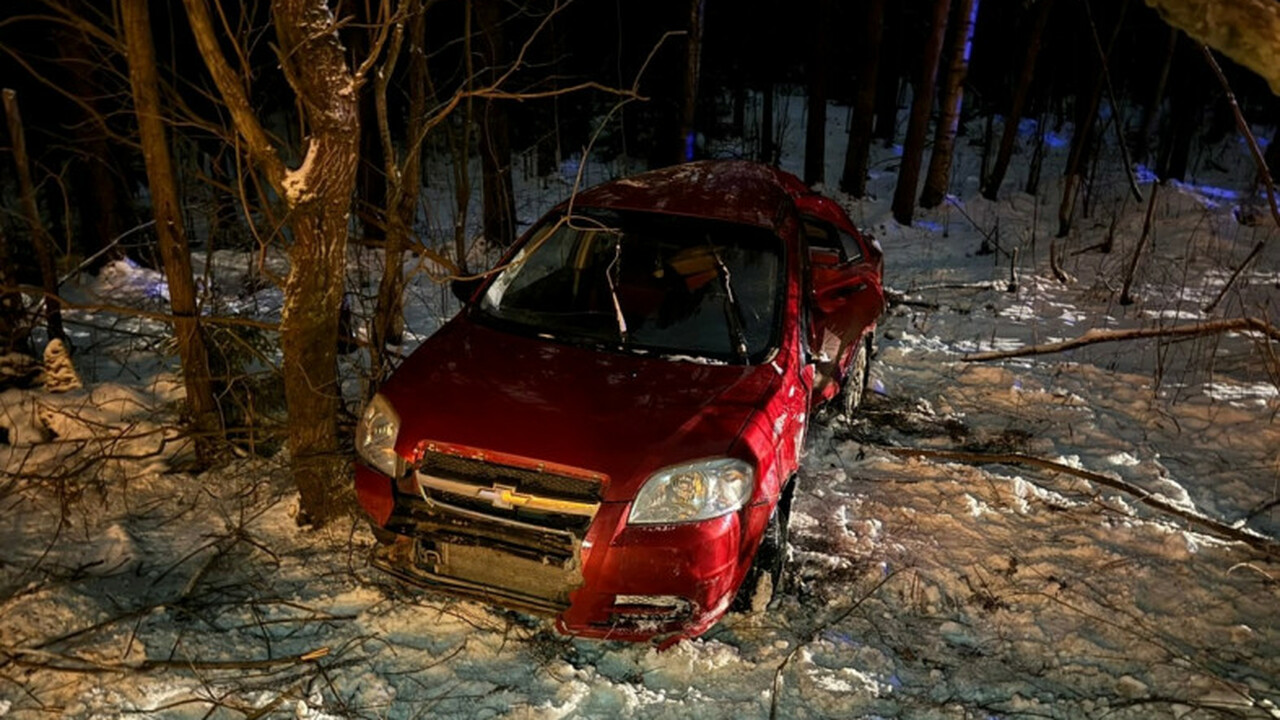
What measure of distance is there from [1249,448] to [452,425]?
5014 mm

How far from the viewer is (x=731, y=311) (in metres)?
3.87

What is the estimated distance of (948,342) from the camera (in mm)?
7172

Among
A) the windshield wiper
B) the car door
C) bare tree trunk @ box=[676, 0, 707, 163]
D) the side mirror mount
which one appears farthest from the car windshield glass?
bare tree trunk @ box=[676, 0, 707, 163]

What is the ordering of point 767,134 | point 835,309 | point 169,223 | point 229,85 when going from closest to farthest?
1. point 229,85
2. point 169,223
3. point 835,309
4. point 767,134

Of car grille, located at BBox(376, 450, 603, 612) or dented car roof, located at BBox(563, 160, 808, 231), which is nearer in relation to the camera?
car grille, located at BBox(376, 450, 603, 612)

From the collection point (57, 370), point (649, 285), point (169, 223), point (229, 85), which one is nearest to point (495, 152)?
point (57, 370)

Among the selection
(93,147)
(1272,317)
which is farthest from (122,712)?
(1272,317)

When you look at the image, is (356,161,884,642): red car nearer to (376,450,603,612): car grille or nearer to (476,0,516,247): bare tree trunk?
(376,450,603,612): car grille

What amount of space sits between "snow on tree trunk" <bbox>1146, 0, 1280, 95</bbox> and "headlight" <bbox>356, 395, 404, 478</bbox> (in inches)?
106

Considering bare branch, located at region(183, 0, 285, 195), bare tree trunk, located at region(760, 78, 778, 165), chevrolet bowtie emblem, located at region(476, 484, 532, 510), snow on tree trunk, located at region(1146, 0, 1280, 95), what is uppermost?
snow on tree trunk, located at region(1146, 0, 1280, 95)

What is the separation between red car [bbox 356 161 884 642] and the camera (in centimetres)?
283

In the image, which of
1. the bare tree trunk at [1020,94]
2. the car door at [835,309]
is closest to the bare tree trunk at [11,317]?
the car door at [835,309]

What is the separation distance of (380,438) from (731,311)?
5.73ft

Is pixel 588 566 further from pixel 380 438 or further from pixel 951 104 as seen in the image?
pixel 951 104
